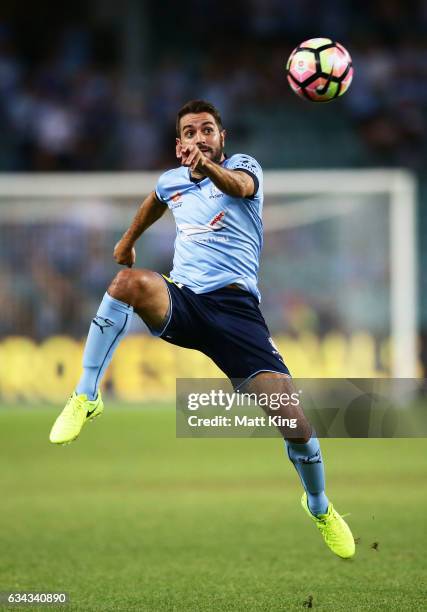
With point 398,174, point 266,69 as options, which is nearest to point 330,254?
point 398,174

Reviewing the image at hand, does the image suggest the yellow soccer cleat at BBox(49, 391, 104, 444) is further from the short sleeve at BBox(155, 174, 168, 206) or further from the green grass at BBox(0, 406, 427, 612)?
the short sleeve at BBox(155, 174, 168, 206)

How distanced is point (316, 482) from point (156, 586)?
117 centimetres

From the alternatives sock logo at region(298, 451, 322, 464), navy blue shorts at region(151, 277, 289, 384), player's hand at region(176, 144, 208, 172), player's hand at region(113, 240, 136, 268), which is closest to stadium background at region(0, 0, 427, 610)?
sock logo at region(298, 451, 322, 464)

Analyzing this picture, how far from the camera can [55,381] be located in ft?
58.0

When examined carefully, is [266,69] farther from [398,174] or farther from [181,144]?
[181,144]

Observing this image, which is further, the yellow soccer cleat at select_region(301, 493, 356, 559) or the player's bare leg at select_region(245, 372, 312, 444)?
the yellow soccer cleat at select_region(301, 493, 356, 559)

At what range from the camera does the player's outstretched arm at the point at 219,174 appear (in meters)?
6.32

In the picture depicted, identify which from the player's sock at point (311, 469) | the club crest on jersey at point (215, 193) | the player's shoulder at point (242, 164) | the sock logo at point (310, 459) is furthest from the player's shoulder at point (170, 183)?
the sock logo at point (310, 459)

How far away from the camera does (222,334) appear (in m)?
6.93

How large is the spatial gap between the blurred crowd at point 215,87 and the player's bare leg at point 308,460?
13.5 meters

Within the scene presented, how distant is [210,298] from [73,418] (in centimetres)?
105

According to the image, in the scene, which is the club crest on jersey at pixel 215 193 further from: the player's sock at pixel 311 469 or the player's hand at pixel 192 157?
the player's sock at pixel 311 469

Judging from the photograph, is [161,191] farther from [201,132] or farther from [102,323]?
[102,323]

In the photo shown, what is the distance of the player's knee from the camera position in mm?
6719
